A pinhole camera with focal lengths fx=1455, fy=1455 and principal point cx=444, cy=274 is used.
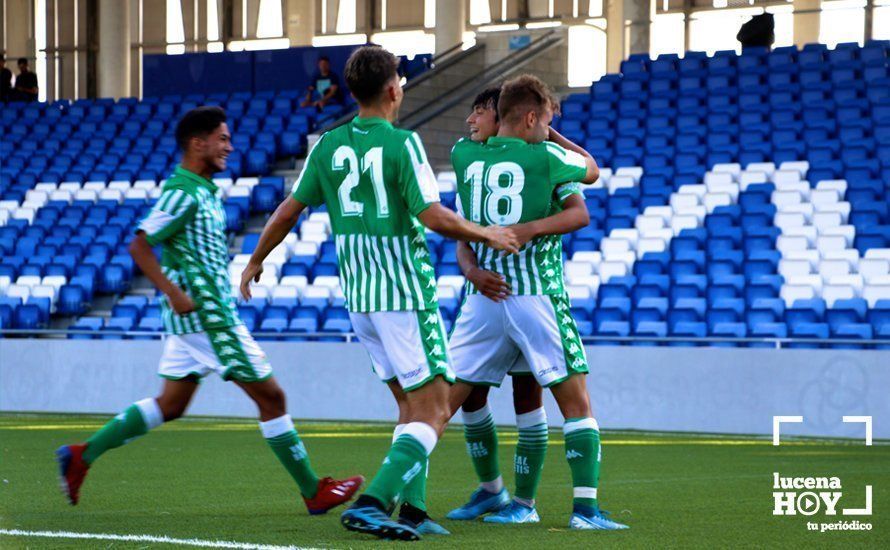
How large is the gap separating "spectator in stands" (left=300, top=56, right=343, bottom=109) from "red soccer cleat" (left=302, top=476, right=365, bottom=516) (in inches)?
654

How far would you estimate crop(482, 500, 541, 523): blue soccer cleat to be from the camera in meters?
6.25

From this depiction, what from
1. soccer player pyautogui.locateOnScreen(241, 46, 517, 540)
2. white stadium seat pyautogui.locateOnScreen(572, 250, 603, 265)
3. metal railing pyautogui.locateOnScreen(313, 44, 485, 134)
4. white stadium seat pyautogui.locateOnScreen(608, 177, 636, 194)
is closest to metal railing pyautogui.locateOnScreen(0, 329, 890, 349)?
white stadium seat pyautogui.locateOnScreen(572, 250, 603, 265)

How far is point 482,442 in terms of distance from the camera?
646 cm

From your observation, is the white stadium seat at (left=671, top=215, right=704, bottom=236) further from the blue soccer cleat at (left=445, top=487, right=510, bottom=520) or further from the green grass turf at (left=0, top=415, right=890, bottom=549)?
the blue soccer cleat at (left=445, top=487, right=510, bottom=520)

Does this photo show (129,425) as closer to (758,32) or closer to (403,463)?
(403,463)

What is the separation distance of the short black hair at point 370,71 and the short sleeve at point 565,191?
96cm

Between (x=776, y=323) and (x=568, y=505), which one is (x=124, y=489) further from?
(x=776, y=323)

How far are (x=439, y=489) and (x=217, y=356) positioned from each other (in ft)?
6.10

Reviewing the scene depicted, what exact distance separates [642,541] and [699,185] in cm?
1248

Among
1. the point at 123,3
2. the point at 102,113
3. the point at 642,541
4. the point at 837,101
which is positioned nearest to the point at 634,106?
the point at 837,101

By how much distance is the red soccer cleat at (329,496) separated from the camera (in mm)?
6453

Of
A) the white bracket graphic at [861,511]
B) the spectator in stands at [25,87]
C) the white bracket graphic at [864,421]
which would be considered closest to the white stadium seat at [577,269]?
the white bracket graphic at [864,421]

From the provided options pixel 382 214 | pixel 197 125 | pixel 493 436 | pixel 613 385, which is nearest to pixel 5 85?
pixel 613 385

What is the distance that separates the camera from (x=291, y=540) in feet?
17.7
